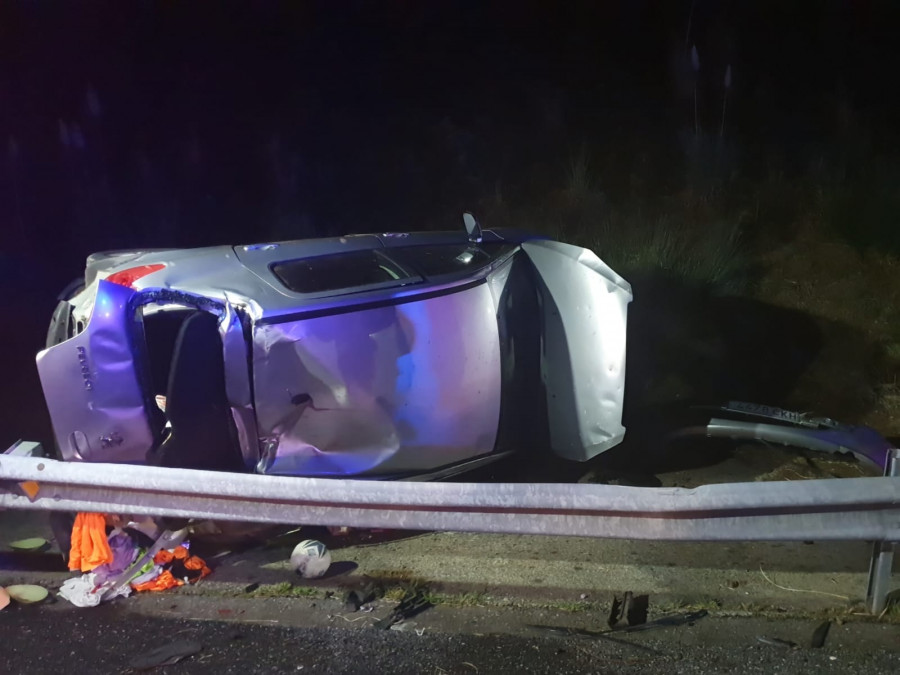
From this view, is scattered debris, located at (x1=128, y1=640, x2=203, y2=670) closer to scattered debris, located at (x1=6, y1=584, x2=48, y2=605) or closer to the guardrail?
the guardrail

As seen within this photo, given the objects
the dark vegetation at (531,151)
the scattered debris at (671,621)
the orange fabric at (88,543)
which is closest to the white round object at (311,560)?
the orange fabric at (88,543)

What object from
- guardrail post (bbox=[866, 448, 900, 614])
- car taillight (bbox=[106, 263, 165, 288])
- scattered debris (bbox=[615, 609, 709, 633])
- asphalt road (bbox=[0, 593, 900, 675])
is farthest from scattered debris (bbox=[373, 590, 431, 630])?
car taillight (bbox=[106, 263, 165, 288])

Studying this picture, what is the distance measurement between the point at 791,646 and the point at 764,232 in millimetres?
6108

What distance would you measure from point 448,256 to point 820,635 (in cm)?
258

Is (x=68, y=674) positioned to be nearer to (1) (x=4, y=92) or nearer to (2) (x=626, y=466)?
(2) (x=626, y=466)

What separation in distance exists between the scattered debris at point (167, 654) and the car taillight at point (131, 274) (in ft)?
5.41

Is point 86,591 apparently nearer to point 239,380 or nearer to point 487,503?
point 239,380

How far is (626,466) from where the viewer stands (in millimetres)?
4766

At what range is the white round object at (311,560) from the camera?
3473mm

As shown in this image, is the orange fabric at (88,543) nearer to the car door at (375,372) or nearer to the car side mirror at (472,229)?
the car door at (375,372)

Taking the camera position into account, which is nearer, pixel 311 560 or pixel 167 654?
pixel 167 654

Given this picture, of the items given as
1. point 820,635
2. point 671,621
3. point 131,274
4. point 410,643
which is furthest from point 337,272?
point 820,635

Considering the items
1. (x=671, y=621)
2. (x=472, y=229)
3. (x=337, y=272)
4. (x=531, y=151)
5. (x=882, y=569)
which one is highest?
(x=531, y=151)

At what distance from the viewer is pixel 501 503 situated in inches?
109
